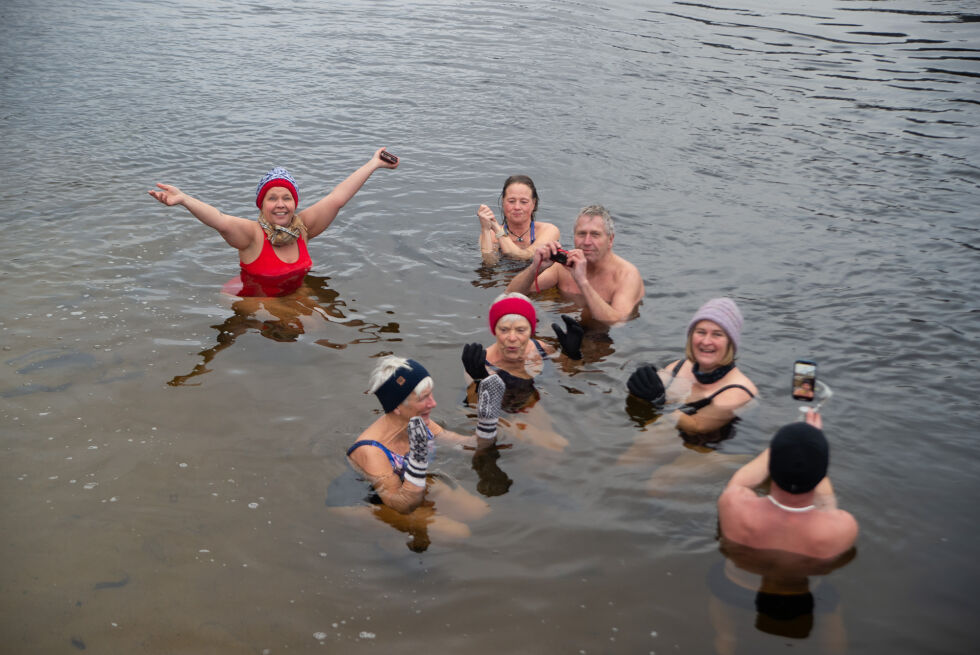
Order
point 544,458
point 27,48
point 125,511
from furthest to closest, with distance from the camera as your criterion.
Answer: point 27,48
point 544,458
point 125,511

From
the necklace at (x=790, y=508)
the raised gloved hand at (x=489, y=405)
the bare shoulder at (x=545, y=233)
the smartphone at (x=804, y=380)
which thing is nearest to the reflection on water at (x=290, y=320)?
the raised gloved hand at (x=489, y=405)

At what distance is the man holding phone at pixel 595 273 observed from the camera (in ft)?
27.9

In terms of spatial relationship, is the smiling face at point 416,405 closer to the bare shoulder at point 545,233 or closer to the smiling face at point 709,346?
the smiling face at point 709,346

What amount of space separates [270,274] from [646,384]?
4.77m

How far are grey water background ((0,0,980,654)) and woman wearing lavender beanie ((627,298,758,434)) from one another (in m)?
0.28

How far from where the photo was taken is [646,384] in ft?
22.0

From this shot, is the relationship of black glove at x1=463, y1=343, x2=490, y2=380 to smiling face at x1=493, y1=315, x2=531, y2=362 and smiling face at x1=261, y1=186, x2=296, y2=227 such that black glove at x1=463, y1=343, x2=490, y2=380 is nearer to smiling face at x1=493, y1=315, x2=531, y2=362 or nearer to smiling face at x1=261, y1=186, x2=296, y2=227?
smiling face at x1=493, y1=315, x2=531, y2=362

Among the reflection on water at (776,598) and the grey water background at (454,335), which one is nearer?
the reflection on water at (776,598)

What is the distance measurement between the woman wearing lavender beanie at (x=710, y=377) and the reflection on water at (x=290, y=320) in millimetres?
2919

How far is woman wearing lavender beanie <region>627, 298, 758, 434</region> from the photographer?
6.55 metres

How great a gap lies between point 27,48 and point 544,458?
63.4 feet

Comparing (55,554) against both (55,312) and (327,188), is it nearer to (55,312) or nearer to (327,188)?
(55,312)

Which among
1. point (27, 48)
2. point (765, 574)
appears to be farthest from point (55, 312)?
point (27, 48)

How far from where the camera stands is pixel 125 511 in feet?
18.7
